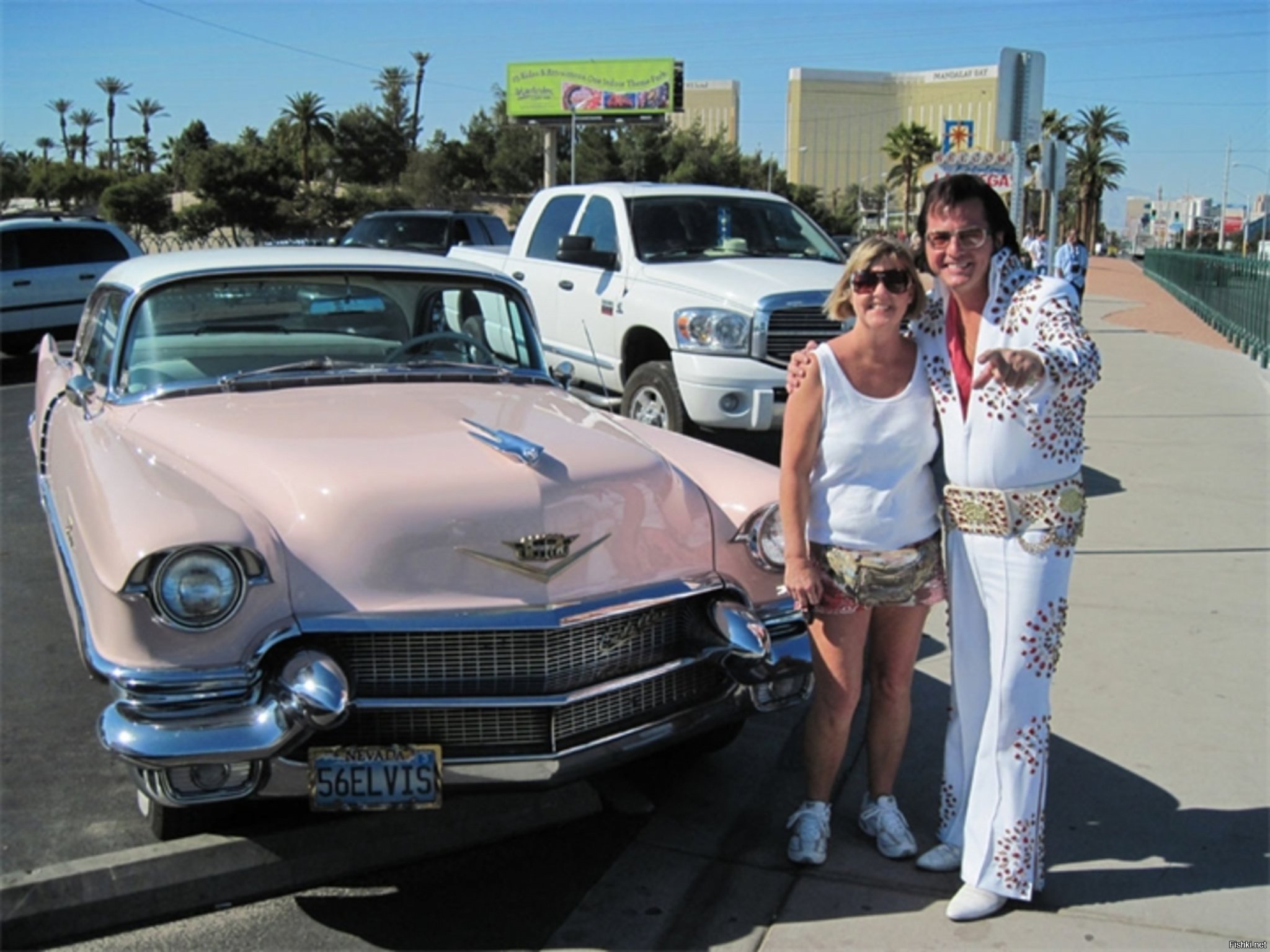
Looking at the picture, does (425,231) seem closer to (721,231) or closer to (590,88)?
(721,231)

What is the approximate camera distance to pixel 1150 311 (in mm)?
27094

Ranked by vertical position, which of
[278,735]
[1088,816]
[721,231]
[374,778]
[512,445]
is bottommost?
[1088,816]

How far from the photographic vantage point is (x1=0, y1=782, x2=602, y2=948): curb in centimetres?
325

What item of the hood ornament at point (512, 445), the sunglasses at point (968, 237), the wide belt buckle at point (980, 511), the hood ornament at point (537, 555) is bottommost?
the hood ornament at point (537, 555)

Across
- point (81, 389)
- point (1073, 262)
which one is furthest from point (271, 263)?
point (1073, 262)

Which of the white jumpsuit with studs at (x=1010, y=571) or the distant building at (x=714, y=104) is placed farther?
the distant building at (x=714, y=104)

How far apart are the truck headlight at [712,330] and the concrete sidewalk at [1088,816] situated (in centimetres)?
258

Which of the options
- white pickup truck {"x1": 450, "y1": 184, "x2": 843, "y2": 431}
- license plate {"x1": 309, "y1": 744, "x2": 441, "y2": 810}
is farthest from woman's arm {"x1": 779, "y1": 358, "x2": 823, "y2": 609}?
white pickup truck {"x1": 450, "y1": 184, "x2": 843, "y2": 431}

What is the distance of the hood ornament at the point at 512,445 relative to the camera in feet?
11.3

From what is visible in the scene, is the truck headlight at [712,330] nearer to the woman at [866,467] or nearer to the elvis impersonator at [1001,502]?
the woman at [866,467]

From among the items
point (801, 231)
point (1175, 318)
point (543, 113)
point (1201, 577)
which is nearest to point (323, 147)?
point (543, 113)

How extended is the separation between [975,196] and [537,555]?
1543mm

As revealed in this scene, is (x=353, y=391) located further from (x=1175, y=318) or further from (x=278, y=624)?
(x=1175, y=318)

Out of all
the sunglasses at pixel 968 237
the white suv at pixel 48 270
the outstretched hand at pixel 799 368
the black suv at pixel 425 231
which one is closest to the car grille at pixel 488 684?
the outstretched hand at pixel 799 368
